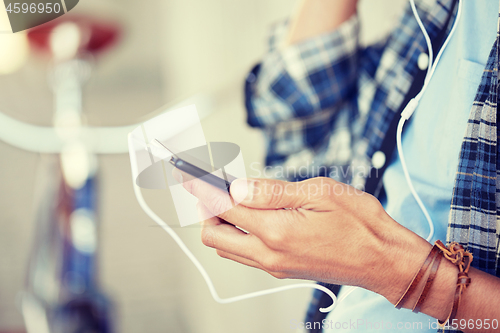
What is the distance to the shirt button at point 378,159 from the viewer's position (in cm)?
41

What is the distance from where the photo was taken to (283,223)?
0.92 ft

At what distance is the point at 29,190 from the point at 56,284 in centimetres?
23

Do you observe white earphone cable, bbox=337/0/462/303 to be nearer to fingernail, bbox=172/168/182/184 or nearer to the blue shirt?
the blue shirt

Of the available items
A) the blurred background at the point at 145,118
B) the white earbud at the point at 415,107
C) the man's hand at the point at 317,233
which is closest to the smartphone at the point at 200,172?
the man's hand at the point at 317,233

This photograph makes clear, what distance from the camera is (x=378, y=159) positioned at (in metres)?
0.42

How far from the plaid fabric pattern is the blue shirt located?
31mm

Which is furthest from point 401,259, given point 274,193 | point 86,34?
point 86,34

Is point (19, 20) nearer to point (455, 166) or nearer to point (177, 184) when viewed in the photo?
point (177, 184)

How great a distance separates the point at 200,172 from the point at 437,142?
32cm

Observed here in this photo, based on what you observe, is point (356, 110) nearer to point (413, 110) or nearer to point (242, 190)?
point (413, 110)

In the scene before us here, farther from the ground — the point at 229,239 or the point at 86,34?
the point at 86,34

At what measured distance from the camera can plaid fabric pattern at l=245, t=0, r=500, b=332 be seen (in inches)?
12.3

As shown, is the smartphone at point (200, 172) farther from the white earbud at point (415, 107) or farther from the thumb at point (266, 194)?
the white earbud at point (415, 107)

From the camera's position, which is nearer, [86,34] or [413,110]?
[413,110]
